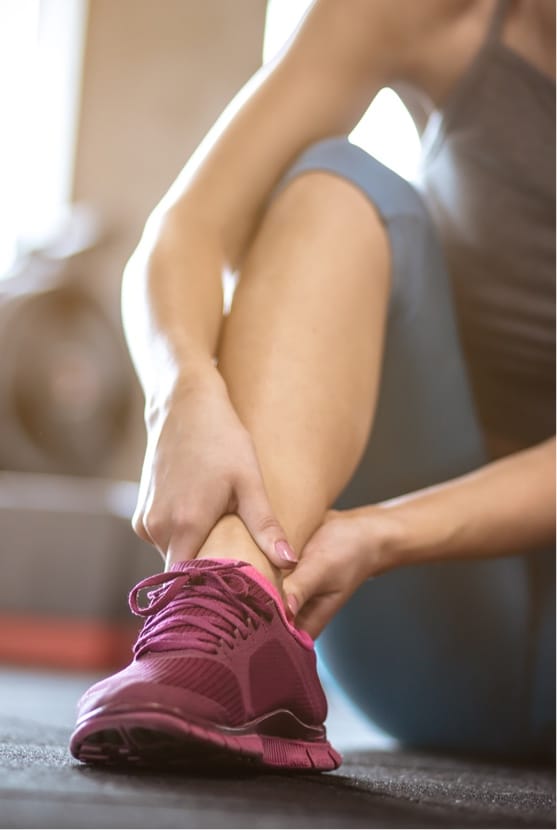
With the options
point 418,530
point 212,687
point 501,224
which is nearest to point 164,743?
point 212,687

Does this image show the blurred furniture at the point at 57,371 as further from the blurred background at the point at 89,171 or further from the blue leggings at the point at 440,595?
Result: the blue leggings at the point at 440,595

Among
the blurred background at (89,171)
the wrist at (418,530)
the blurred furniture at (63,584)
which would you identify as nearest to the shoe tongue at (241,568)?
the wrist at (418,530)

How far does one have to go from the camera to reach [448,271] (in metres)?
0.83

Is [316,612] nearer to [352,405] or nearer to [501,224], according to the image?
[352,405]

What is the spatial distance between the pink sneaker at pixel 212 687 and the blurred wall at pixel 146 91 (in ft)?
9.51

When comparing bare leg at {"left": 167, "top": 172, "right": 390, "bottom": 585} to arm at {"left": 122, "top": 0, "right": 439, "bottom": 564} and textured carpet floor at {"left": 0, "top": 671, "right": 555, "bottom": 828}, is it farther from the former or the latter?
textured carpet floor at {"left": 0, "top": 671, "right": 555, "bottom": 828}

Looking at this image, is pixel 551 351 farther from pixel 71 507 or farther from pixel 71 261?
pixel 71 261

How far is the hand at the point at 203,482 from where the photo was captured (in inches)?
21.2

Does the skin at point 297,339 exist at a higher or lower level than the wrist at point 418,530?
higher

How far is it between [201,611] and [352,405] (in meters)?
0.19

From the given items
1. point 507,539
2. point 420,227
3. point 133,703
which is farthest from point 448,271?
point 133,703

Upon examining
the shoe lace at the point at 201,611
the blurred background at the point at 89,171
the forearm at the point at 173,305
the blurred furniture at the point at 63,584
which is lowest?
the blurred furniture at the point at 63,584

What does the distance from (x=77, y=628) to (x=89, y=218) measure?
1.61 meters

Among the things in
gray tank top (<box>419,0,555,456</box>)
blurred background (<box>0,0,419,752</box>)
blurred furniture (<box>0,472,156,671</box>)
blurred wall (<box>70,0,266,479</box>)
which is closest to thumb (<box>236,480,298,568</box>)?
gray tank top (<box>419,0,555,456</box>)
